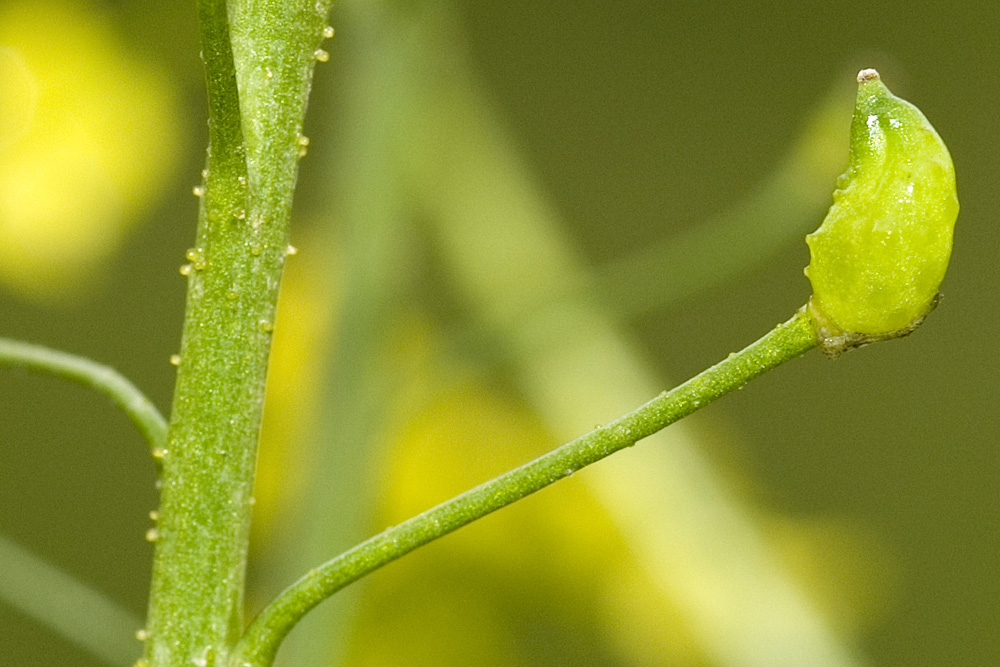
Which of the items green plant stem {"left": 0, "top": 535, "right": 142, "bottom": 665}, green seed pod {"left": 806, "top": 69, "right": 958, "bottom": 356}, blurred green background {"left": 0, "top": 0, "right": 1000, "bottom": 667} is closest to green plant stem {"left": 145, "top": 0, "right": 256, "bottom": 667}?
green seed pod {"left": 806, "top": 69, "right": 958, "bottom": 356}

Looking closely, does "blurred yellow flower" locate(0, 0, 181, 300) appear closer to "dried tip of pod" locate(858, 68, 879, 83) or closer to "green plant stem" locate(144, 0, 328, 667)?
"green plant stem" locate(144, 0, 328, 667)

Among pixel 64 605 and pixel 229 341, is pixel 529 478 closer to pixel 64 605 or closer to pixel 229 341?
pixel 229 341

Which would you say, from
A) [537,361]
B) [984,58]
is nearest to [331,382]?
[537,361]

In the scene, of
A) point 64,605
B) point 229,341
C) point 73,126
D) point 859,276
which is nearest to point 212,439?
point 229,341

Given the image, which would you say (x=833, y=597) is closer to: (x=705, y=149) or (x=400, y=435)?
(x=400, y=435)

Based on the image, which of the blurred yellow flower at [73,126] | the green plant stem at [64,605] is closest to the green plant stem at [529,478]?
the green plant stem at [64,605]
